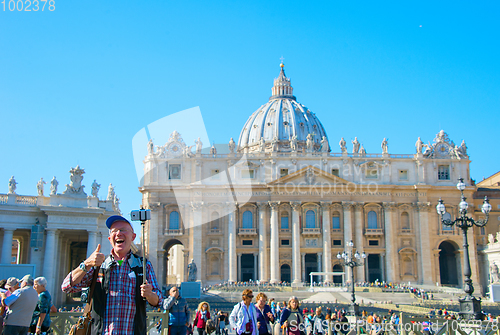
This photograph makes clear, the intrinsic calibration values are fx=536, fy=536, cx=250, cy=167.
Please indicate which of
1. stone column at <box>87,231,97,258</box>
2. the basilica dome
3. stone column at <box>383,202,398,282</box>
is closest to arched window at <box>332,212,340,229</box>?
stone column at <box>383,202,398,282</box>

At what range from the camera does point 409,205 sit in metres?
61.3

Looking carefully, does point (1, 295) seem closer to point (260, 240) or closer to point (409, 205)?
point (260, 240)

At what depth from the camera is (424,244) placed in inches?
2357

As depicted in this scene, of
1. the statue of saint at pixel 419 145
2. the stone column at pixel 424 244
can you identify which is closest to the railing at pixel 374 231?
the stone column at pixel 424 244

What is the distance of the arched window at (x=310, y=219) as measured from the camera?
60656 millimetres

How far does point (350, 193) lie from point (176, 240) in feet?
68.3

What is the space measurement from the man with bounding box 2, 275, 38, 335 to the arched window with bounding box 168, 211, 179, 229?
173 ft

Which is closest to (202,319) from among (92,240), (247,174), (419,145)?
(92,240)

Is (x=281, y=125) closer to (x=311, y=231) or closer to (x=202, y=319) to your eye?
(x=311, y=231)

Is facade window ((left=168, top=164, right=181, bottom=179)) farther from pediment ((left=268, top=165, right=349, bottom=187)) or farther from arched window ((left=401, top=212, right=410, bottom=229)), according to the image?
arched window ((left=401, top=212, right=410, bottom=229))

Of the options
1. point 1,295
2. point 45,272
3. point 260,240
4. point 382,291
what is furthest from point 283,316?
point 260,240

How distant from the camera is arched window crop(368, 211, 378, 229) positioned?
61250mm

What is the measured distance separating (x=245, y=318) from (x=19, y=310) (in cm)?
380

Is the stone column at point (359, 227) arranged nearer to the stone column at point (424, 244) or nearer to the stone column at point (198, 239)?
the stone column at point (424, 244)
